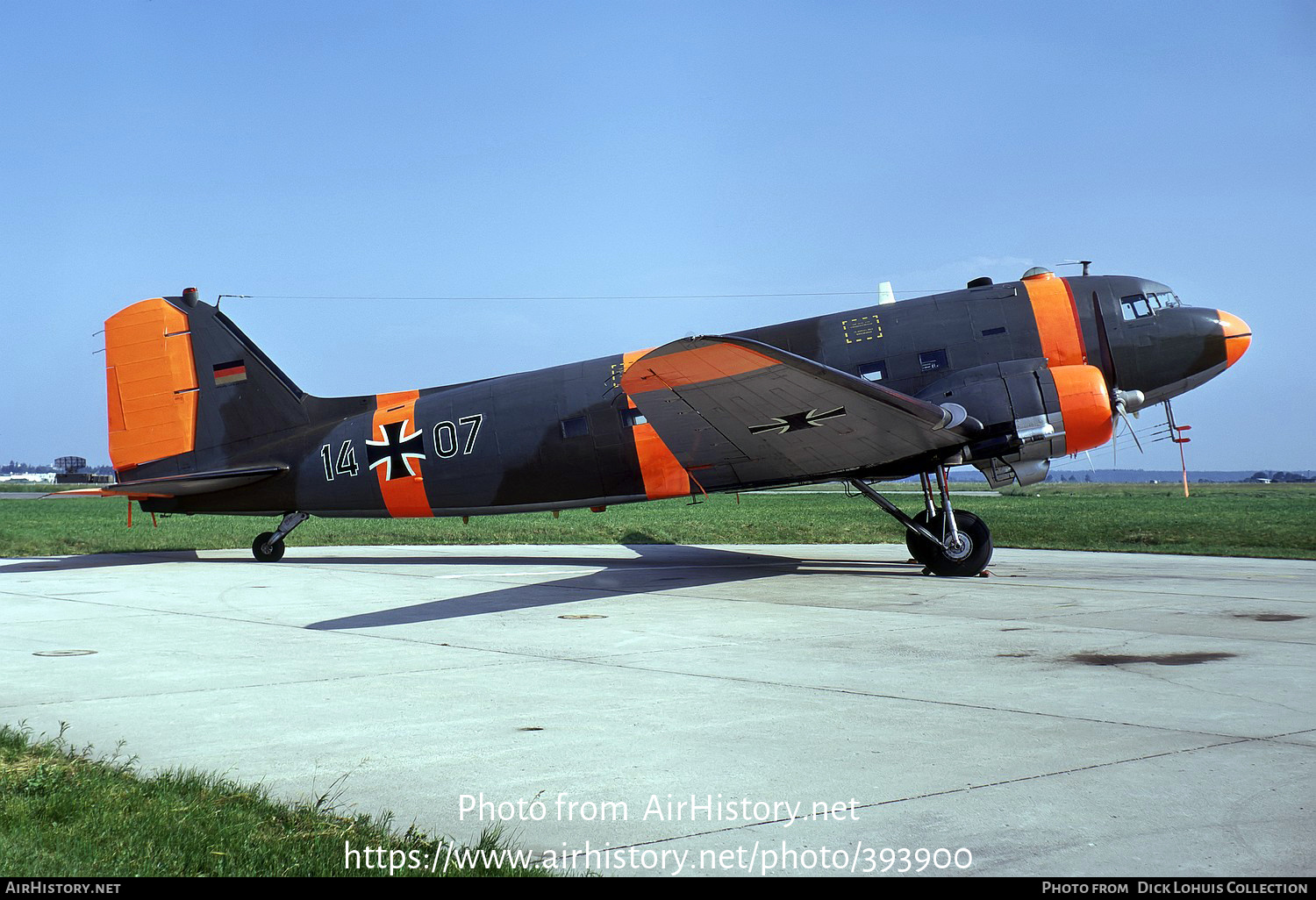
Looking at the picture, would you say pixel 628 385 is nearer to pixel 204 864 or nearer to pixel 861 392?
pixel 861 392

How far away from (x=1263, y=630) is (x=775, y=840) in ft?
26.0

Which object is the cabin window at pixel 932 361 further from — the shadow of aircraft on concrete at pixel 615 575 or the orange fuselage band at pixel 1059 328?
the shadow of aircraft on concrete at pixel 615 575

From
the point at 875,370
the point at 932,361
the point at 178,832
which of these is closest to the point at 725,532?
the point at 875,370

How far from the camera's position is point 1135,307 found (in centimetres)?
1599

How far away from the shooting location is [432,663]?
877 cm

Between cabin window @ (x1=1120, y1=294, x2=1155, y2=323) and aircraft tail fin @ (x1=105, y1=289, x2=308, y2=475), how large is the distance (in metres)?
15.3

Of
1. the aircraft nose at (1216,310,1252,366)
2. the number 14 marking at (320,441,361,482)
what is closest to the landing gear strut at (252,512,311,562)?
the number 14 marking at (320,441,361,482)

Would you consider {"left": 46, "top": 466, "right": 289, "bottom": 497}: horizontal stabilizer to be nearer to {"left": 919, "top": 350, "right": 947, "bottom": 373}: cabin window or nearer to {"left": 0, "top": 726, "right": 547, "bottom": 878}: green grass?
{"left": 919, "top": 350, "right": 947, "bottom": 373}: cabin window

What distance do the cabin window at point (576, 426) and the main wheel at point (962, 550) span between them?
5.88m

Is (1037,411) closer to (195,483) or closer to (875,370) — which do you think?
(875,370)

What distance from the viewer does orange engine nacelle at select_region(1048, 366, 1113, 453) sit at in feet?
49.2

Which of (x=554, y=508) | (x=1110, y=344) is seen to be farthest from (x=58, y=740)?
(x=1110, y=344)

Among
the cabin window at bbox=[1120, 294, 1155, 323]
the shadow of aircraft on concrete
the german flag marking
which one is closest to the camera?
the shadow of aircraft on concrete

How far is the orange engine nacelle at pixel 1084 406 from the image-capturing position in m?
15.0
